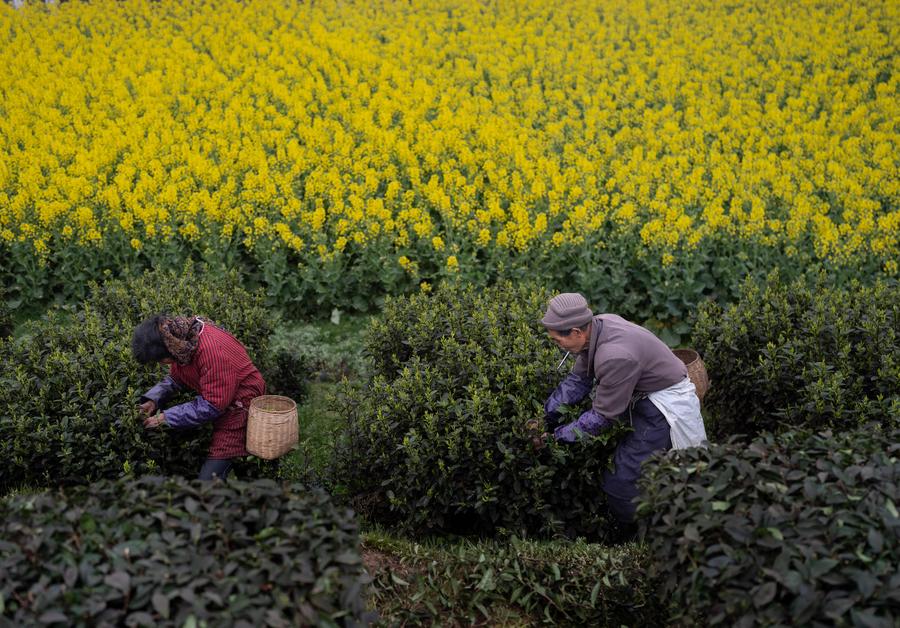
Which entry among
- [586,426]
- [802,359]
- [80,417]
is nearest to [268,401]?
[80,417]

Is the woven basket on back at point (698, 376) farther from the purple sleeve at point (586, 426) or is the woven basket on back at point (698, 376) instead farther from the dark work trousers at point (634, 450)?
the purple sleeve at point (586, 426)

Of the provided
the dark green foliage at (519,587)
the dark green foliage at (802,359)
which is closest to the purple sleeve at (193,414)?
the dark green foliage at (519,587)

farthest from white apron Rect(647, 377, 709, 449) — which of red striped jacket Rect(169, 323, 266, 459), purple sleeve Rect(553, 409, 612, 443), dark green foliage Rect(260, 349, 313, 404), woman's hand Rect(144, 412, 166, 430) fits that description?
dark green foliage Rect(260, 349, 313, 404)

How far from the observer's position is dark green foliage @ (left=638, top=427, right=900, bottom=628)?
319cm

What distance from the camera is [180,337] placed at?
493 centimetres

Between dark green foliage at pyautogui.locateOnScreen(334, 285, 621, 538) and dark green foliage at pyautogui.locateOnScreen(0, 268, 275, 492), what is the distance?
0.80m

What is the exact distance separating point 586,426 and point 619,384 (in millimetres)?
328

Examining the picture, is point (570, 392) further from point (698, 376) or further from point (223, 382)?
point (223, 382)

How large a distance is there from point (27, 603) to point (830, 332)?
5.16 meters

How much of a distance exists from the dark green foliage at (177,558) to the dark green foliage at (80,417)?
5.80ft

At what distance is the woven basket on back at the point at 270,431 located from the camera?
203 inches

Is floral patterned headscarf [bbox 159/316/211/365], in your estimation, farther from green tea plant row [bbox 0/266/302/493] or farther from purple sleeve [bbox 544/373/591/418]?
A: purple sleeve [bbox 544/373/591/418]

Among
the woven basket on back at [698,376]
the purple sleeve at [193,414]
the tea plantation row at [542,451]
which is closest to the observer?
the tea plantation row at [542,451]

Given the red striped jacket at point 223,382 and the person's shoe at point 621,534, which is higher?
the red striped jacket at point 223,382
